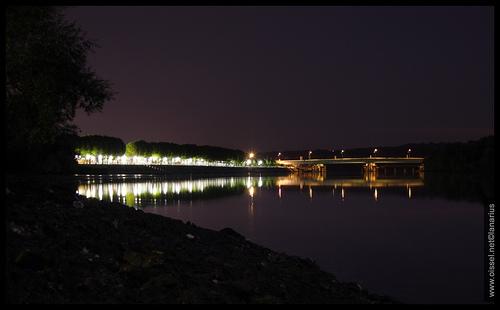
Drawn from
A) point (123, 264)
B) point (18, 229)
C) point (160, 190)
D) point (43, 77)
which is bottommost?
point (160, 190)

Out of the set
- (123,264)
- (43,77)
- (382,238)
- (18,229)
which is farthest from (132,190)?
(123,264)

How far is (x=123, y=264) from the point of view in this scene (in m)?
13.0

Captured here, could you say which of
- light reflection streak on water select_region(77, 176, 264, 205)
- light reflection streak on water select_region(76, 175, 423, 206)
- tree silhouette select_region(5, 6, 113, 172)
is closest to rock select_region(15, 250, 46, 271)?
tree silhouette select_region(5, 6, 113, 172)

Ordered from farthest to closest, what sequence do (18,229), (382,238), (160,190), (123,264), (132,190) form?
(160,190) < (132,190) < (382,238) < (18,229) < (123,264)

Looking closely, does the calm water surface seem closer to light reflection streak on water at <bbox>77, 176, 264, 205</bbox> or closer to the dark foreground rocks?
the dark foreground rocks

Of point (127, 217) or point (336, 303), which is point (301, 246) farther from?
point (336, 303)

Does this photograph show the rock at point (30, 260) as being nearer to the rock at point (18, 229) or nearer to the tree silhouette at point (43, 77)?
the rock at point (18, 229)

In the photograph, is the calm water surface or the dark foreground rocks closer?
the dark foreground rocks

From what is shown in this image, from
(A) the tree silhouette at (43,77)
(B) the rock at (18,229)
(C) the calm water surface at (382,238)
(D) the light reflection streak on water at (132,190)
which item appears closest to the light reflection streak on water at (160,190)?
(D) the light reflection streak on water at (132,190)

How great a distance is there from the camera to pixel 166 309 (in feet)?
35.6

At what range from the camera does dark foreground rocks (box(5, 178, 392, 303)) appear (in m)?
11.1

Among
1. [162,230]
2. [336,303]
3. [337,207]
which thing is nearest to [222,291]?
[336,303]

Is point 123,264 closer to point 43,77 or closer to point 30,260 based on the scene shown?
point 30,260

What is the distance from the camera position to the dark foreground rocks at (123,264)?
11078 millimetres
